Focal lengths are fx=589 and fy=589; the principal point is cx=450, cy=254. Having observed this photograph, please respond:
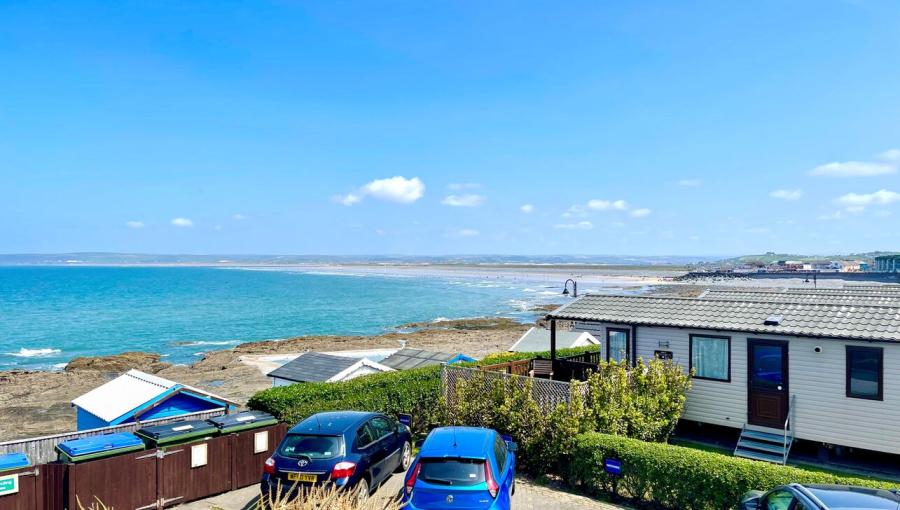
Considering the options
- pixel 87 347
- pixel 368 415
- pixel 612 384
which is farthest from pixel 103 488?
pixel 87 347

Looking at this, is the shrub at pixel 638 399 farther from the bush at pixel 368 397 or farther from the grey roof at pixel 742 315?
the bush at pixel 368 397

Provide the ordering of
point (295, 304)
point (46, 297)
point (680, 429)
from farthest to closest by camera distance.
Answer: point (46, 297), point (295, 304), point (680, 429)

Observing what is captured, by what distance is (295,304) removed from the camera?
107 metres

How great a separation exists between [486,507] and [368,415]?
4.47 meters

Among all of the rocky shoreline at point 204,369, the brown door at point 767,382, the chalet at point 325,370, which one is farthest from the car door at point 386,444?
the rocky shoreline at point 204,369


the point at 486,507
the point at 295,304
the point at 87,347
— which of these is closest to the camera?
the point at 486,507

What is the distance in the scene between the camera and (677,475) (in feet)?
38.7

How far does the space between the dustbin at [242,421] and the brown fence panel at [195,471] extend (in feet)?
1.16

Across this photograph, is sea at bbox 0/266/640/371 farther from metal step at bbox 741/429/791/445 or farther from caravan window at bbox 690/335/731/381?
metal step at bbox 741/429/791/445

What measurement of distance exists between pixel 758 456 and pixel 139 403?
1609 centimetres

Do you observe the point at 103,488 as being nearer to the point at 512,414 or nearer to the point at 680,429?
the point at 512,414

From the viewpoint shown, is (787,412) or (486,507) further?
(787,412)

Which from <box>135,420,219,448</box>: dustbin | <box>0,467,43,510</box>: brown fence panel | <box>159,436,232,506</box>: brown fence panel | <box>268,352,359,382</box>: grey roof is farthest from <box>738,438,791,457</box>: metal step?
<box>0,467,43,510</box>: brown fence panel

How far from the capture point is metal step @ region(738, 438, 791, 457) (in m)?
15.3
